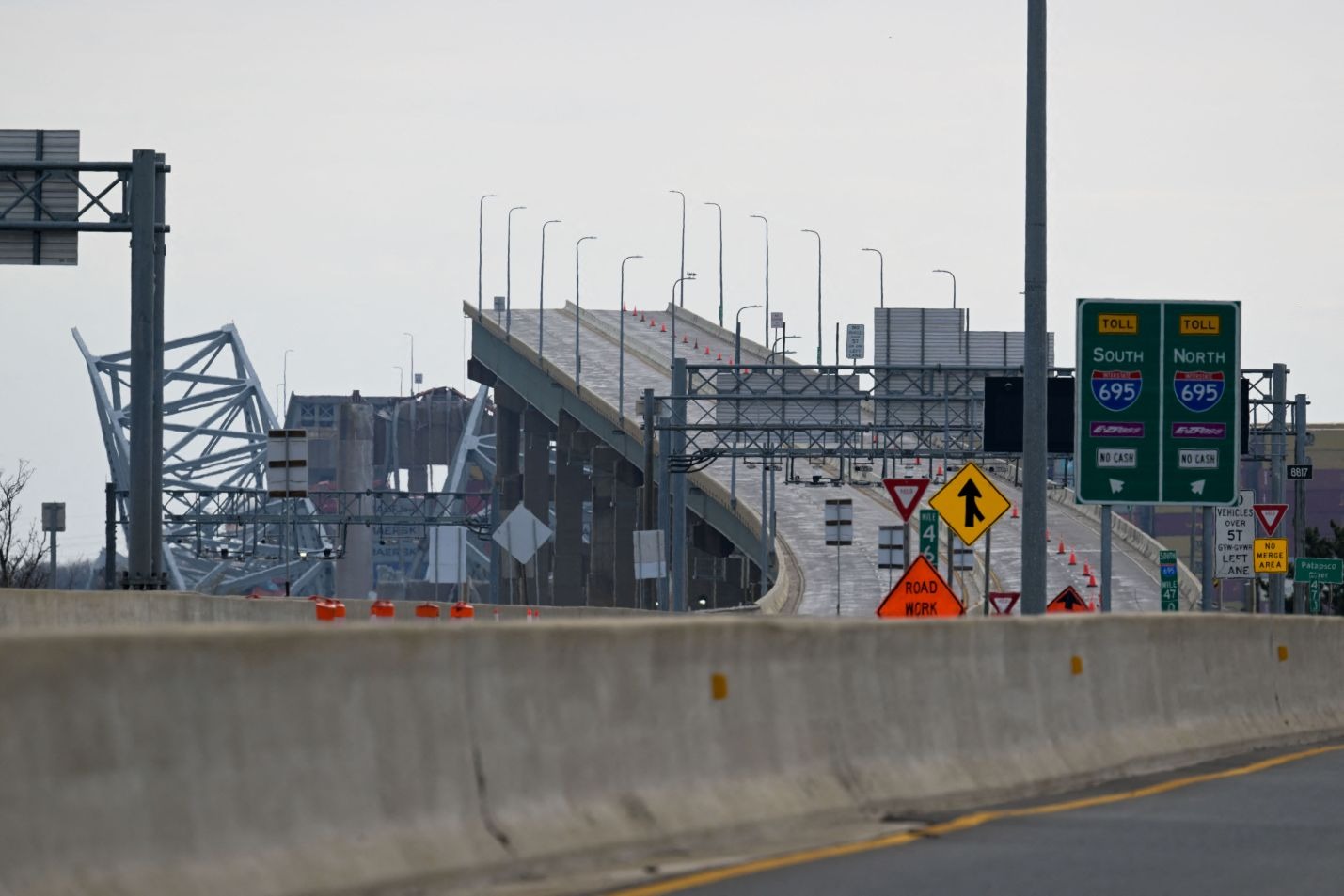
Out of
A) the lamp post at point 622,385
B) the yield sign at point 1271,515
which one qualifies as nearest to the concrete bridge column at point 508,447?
the lamp post at point 622,385

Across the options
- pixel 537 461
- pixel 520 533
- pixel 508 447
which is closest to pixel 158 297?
pixel 520 533

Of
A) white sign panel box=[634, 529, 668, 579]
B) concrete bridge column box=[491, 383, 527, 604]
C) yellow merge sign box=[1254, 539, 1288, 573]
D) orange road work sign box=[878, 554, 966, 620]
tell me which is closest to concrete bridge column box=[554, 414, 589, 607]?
concrete bridge column box=[491, 383, 527, 604]

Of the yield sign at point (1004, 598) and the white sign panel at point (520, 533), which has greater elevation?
the white sign panel at point (520, 533)

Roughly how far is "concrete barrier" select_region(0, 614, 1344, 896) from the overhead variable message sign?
32.6ft

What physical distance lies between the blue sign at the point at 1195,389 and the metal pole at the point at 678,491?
40.3m

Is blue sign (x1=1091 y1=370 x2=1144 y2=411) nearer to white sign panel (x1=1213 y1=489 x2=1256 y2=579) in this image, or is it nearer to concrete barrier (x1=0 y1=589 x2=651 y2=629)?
concrete barrier (x1=0 y1=589 x2=651 y2=629)

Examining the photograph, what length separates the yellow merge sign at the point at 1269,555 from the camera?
149 feet

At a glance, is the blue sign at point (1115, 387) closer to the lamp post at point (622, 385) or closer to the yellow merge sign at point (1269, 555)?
the yellow merge sign at point (1269, 555)

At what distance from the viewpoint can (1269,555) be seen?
45656mm

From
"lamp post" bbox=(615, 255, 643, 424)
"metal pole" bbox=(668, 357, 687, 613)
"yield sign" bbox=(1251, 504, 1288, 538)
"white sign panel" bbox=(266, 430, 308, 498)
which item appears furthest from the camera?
"lamp post" bbox=(615, 255, 643, 424)

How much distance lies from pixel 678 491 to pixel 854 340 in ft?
94.6

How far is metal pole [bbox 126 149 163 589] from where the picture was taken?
36.4 m

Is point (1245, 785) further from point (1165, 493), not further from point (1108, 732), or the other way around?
point (1165, 493)

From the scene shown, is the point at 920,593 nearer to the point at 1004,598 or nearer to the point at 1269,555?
the point at 1269,555
